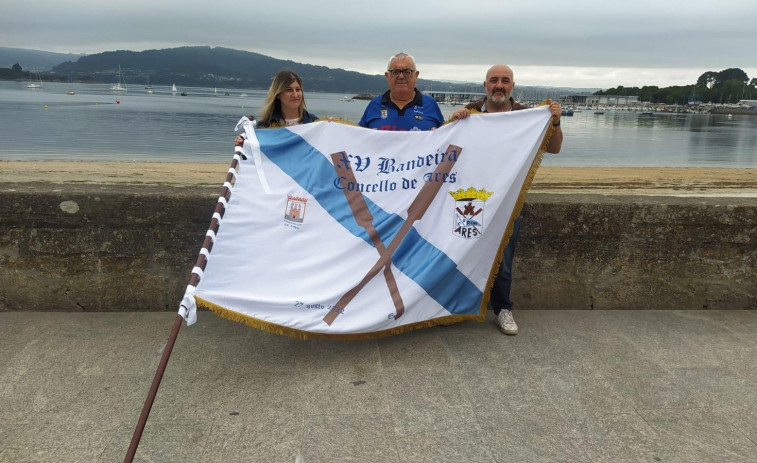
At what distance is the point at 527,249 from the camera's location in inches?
172

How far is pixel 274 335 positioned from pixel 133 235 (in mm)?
1337

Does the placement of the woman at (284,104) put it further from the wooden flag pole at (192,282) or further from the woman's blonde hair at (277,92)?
the wooden flag pole at (192,282)

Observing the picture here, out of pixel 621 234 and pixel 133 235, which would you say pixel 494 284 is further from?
pixel 133 235

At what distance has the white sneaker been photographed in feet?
12.8

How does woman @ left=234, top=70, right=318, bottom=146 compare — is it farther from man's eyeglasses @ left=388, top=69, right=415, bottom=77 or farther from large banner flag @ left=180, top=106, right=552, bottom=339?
man's eyeglasses @ left=388, top=69, right=415, bottom=77

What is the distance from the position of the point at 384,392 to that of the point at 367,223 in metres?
1.13

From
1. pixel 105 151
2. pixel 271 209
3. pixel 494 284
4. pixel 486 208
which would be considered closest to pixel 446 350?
pixel 494 284

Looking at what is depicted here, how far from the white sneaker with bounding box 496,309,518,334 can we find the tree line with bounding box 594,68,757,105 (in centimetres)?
21008

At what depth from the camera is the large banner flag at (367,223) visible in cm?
344

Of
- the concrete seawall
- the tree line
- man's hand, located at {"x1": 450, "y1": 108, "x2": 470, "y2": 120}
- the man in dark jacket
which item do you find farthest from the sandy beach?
the tree line

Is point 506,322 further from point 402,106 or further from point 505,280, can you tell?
A: point 402,106

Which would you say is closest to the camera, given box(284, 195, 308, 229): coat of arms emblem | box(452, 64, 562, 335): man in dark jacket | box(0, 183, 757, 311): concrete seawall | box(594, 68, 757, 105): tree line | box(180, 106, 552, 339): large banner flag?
box(180, 106, 552, 339): large banner flag

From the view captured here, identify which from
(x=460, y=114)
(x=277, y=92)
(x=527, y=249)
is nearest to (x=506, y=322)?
(x=527, y=249)

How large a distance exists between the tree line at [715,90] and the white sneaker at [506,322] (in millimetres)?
210081
